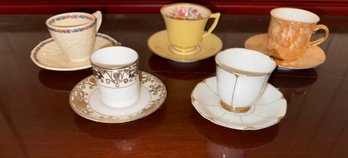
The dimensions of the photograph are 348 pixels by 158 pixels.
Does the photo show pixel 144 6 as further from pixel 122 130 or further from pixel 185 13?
pixel 122 130

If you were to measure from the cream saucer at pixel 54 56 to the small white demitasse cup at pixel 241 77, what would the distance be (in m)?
0.28

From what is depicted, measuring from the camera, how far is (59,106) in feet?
1.84

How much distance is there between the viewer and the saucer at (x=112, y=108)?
0.52 meters

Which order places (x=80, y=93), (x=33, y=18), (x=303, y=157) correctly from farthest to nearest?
(x=33, y=18) < (x=80, y=93) < (x=303, y=157)

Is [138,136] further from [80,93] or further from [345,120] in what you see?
[345,120]

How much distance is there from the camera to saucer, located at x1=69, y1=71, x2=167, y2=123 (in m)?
0.52

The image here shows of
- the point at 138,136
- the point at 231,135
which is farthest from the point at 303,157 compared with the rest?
the point at 138,136

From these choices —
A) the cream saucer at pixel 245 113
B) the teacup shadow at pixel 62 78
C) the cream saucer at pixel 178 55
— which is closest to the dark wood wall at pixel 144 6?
the cream saucer at pixel 178 55

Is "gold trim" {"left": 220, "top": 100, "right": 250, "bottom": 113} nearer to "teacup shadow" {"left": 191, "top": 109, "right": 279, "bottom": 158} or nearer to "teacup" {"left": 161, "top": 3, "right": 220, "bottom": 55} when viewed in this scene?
"teacup shadow" {"left": 191, "top": 109, "right": 279, "bottom": 158}

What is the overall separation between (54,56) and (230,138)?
0.41 metres

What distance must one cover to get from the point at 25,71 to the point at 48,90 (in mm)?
91

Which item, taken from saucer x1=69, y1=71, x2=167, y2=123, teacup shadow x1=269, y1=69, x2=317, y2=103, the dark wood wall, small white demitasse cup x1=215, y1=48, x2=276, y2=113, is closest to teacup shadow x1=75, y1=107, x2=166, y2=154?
saucer x1=69, y1=71, x2=167, y2=123

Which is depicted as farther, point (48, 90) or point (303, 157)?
point (48, 90)

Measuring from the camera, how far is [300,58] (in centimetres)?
69
